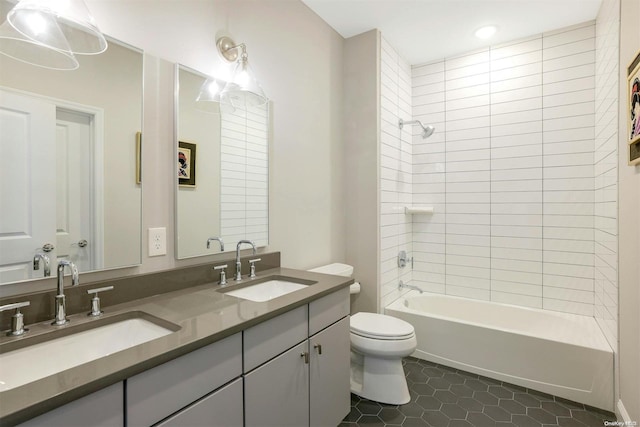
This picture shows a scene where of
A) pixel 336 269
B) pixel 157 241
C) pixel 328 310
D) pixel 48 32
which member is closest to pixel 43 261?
pixel 157 241

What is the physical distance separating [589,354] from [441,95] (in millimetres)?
2436

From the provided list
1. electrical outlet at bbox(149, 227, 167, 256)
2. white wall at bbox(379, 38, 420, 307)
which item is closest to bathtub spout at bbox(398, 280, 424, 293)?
white wall at bbox(379, 38, 420, 307)

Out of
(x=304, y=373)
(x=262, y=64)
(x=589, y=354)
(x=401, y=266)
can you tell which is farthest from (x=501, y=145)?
(x=304, y=373)

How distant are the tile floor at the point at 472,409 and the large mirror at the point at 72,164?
5.35 feet

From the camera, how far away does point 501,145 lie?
9.63 ft

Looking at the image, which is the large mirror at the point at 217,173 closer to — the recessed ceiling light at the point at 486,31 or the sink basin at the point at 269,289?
the sink basin at the point at 269,289

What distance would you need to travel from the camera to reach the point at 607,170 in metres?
2.15

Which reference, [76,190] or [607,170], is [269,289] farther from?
[607,170]

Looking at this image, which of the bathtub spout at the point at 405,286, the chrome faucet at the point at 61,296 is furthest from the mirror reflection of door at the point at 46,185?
the bathtub spout at the point at 405,286

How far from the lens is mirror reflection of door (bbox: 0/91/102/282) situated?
105 cm

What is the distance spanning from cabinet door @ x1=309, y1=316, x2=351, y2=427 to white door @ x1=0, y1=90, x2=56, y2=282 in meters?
1.13

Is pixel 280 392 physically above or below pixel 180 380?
below

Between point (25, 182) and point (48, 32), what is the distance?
0.51m

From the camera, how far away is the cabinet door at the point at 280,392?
3.94ft
